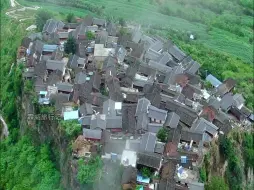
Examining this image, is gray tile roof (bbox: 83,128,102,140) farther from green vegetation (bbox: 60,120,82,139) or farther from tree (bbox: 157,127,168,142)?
tree (bbox: 157,127,168,142)

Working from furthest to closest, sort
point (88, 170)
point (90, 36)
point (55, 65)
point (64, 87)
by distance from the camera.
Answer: point (90, 36)
point (55, 65)
point (64, 87)
point (88, 170)

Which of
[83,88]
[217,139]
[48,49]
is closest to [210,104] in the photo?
[217,139]

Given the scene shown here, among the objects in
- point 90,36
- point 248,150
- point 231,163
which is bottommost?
point 248,150

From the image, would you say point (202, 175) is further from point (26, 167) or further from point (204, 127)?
point (26, 167)

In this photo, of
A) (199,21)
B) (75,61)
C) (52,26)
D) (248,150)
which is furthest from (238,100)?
(199,21)

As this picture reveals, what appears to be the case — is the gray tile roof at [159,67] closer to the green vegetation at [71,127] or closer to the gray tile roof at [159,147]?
the gray tile roof at [159,147]
